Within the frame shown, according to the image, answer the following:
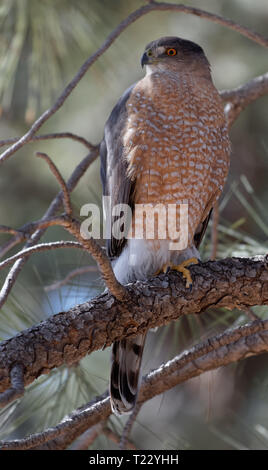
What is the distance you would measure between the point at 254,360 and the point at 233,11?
345cm

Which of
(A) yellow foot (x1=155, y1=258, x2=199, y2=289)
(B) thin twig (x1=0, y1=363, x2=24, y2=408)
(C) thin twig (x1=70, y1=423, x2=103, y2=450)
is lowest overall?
(C) thin twig (x1=70, y1=423, x2=103, y2=450)

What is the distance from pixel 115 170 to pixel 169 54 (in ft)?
2.45

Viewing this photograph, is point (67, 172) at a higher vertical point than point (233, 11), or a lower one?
lower

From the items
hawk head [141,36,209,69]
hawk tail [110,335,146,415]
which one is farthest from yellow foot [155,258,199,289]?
hawk head [141,36,209,69]

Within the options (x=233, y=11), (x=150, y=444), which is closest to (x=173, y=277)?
(x=150, y=444)

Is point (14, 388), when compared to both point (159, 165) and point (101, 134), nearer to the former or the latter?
point (159, 165)

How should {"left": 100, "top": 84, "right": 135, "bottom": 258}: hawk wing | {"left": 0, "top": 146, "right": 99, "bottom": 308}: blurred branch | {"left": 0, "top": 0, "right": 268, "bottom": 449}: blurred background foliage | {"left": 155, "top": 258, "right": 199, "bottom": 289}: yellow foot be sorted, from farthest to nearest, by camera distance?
1. {"left": 0, "top": 0, "right": 268, "bottom": 449}: blurred background foliage
2. {"left": 100, "top": 84, "right": 135, "bottom": 258}: hawk wing
3. {"left": 155, "top": 258, "right": 199, "bottom": 289}: yellow foot
4. {"left": 0, "top": 146, "right": 99, "bottom": 308}: blurred branch

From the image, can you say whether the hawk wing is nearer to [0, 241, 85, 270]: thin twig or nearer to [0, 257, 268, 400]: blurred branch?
[0, 257, 268, 400]: blurred branch

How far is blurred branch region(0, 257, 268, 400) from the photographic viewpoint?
199 cm

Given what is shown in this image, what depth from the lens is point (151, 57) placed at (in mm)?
3277

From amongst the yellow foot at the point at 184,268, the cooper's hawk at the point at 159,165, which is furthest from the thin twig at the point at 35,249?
the cooper's hawk at the point at 159,165

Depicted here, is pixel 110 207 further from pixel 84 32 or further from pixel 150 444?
pixel 150 444

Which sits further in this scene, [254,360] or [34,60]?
[254,360]

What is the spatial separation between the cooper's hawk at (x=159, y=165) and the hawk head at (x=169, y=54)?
40 millimetres
